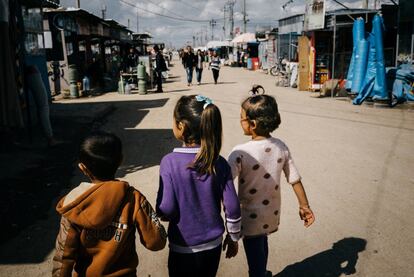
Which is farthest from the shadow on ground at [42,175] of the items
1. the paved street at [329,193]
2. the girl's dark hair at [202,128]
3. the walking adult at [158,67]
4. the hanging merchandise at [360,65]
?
the hanging merchandise at [360,65]

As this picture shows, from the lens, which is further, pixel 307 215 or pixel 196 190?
pixel 307 215

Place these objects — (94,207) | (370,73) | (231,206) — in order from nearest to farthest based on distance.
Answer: (94,207)
(231,206)
(370,73)

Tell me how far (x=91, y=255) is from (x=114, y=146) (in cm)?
56

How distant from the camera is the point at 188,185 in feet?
7.23

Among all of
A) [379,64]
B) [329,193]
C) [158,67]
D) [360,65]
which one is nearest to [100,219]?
[329,193]

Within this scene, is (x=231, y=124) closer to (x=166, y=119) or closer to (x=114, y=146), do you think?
(x=166, y=119)

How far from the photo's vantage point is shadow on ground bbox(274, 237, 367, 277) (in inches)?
136

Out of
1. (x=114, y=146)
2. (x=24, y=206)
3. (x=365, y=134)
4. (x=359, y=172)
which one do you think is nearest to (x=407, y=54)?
(x=365, y=134)

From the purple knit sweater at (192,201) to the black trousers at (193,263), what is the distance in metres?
0.04

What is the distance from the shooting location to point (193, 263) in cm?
232

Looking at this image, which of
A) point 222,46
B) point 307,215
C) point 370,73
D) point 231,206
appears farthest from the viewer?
point 222,46

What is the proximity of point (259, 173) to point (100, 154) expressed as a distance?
3.60ft

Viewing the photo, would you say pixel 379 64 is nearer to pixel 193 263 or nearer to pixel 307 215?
pixel 307 215

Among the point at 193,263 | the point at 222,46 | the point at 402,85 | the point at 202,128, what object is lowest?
the point at 193,263
